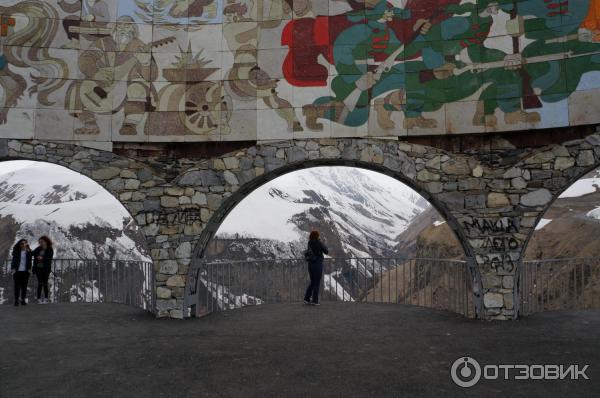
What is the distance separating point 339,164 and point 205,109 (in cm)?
285

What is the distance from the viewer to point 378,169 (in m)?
8.51

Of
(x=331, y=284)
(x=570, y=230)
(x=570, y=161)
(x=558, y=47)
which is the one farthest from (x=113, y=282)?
(x=570, y=230)

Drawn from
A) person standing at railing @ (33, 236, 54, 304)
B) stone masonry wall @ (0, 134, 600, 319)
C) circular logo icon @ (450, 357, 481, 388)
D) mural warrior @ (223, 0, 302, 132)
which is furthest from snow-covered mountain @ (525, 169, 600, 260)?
person standing at railing @ (33, 236, 54, 304)

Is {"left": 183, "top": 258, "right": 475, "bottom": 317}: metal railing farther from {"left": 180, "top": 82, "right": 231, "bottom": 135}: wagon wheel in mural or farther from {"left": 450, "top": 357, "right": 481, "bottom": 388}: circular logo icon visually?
{"left": 180, "top": 82, "right": 231, "bottom": 135}: wagon wheel in mural

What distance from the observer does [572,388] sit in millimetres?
4152

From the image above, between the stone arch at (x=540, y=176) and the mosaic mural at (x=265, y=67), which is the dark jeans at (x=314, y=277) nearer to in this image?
the mosaic mural at (x=265, y=67)

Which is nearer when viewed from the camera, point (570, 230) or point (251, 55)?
point (251, 55)

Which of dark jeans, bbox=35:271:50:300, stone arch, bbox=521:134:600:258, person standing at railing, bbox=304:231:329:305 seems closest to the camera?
stone arch, bbox=521:134:600:258

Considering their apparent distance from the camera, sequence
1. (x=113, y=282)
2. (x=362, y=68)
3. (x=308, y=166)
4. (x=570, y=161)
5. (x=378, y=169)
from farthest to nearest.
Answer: (x=113, y=282) → (x=308, y=166) → (x=378, y=169) → (x=362, y=68) → (x=570, y=161)

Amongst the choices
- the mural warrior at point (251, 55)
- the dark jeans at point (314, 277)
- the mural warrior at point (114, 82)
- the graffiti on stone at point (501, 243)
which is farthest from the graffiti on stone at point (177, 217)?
the graffiti on stone at point (501, 243)

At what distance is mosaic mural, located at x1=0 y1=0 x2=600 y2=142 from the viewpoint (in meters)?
8.04

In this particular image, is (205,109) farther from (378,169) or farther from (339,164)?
(378,169)

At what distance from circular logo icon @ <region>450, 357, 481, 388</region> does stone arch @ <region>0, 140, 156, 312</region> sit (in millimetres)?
5852

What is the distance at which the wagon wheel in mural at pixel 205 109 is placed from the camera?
864cm
